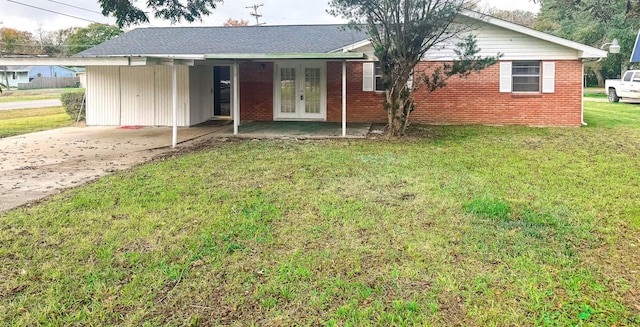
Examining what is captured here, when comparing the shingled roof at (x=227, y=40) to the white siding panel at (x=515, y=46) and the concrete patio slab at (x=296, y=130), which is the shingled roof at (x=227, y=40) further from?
the white siding panel at (x=515, y=46)

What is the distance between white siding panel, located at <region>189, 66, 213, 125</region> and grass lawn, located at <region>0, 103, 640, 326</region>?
7463mm

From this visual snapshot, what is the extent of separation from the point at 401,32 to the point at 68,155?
8024 millimetres

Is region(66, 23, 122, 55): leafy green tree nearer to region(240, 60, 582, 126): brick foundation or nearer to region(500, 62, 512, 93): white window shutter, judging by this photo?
region(240, 60, 582, 126): brick foundation

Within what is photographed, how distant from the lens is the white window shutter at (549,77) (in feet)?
46.1

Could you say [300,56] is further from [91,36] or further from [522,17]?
[91,36]

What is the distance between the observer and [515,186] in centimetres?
655

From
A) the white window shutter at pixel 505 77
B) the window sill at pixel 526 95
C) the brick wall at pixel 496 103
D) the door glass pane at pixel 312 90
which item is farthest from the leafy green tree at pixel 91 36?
the window sill at pixel 526 95

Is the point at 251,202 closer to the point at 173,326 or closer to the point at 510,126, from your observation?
the point at 173,326

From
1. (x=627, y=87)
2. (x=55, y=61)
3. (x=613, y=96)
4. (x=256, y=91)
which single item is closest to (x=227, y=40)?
Answer: (x=256, y=91)

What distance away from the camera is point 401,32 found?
36.6 feet

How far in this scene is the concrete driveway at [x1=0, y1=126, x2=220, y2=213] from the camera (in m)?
6.71

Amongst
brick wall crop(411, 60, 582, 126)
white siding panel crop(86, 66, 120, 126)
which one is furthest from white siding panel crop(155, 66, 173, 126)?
brick wall crop(411, 60, 582, 126)

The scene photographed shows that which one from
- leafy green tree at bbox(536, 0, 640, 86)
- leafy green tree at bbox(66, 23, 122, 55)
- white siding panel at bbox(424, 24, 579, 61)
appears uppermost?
leafy green tree at bbox(66, 23, 122, 55)

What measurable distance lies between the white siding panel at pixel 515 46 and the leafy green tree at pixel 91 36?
4163 cm
